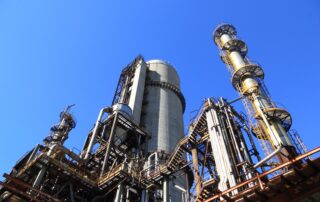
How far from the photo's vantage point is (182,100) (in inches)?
2073

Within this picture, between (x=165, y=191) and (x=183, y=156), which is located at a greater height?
(x=183, y=156)

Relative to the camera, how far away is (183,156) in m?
31.9

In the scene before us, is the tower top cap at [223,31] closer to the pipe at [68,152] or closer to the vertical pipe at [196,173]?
the vertical pipe at [196,173]

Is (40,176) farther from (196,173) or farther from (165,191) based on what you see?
(196,173)

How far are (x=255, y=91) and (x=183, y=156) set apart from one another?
9985mm

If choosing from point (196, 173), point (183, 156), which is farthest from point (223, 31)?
point (196, 173)

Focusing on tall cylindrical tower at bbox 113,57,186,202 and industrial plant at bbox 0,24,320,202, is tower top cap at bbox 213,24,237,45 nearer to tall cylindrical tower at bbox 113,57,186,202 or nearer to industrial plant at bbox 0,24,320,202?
industrial plant at bbox 0,24,320,202

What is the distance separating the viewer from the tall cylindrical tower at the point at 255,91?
2577 cm

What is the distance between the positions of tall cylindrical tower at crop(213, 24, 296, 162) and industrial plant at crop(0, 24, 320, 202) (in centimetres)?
9

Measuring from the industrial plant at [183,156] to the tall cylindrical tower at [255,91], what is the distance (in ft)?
0.30

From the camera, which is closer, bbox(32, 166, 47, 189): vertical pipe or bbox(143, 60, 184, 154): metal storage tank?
bbox(32, 166, 47, 189): vertical pipe

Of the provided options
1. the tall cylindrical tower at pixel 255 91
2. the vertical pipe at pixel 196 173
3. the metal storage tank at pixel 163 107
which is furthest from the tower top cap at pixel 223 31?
the vertical pipe at pixel 196 173

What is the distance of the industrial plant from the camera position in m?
13.9

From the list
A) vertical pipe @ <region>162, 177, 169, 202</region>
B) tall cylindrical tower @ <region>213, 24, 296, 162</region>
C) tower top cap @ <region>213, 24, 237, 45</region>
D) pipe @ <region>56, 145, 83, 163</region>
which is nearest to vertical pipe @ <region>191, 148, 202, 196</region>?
vertical pipe @ <region>162, 177, 169, 202</region>
